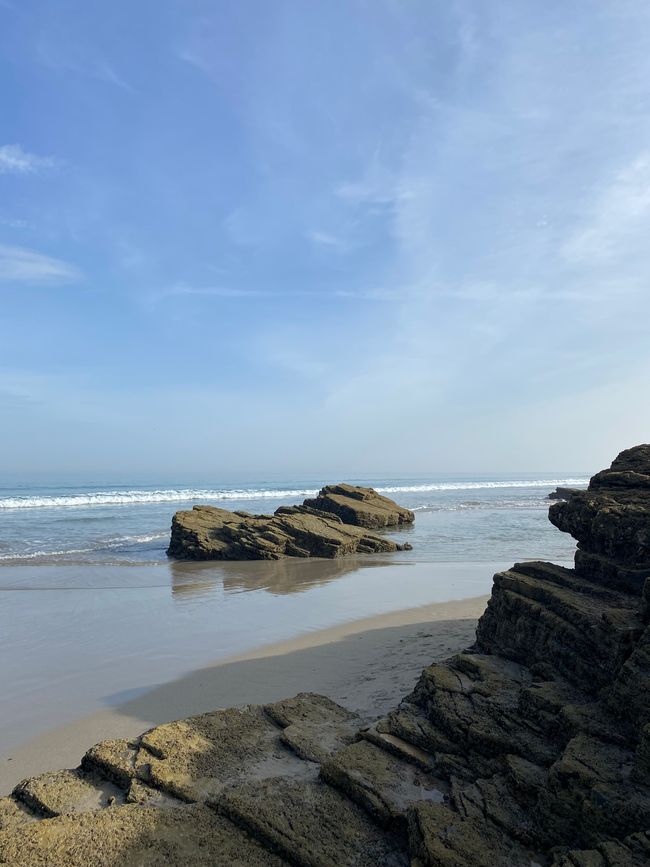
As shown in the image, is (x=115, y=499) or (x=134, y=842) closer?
(x=134, y=842)

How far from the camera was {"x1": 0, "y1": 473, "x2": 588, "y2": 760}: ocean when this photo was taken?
7.80 metres

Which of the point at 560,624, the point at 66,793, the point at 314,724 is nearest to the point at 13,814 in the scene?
the point at 66,793

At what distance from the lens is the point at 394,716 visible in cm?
519

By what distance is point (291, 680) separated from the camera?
7539 millimetres

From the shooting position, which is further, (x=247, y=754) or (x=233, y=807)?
(x=247, y=754)

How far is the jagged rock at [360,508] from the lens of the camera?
2931 centimetres

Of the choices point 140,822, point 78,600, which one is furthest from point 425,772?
point 78,600

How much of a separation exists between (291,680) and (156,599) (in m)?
6.64

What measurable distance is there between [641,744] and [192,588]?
12.5m

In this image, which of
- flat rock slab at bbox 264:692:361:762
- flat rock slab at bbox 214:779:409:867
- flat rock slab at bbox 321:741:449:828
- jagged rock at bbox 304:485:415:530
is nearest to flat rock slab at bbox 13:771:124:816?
flat rock slab at bbox 214:779:409:867

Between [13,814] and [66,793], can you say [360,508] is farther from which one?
[13,814]

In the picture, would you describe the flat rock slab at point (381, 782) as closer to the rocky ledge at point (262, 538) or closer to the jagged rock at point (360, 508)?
the rocky ledge at point (262, 538)

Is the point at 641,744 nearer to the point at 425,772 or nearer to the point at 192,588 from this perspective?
the point at 425,772

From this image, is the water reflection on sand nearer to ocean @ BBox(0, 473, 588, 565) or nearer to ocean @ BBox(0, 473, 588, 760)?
ocean @ BBox(0, 473, 588, 760)
